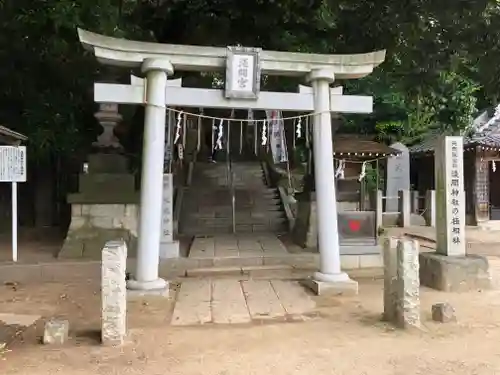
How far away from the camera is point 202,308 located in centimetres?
665

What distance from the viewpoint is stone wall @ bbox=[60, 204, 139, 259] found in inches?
388

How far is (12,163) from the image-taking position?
9570mm

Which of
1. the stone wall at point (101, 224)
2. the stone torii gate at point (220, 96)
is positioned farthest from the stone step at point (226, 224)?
the stone torii gate at point (220, 96)

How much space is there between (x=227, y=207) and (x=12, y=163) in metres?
Result: 6.86

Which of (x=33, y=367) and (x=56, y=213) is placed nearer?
(x=33, y=367)

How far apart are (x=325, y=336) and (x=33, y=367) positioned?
3.05m

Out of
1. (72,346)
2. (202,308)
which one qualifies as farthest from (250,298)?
(72,346)

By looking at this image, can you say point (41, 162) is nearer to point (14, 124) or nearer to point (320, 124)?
point (14, 124)

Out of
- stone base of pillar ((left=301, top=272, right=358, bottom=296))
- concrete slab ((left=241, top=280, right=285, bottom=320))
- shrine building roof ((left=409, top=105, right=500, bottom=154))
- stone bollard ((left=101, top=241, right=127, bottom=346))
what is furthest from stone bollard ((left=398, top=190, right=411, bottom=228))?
stone bollard ((left=101, top=241, right=127, bottom=346))

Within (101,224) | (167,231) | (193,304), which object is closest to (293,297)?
(193,304)

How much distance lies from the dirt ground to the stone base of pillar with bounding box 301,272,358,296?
613 millimetres

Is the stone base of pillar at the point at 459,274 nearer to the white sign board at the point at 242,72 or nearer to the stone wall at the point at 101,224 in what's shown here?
the white sign board at the point at 242,72

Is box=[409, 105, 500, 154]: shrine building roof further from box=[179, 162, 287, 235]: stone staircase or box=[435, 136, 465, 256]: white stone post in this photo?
box=[435, 136, 465, 256]: white stone post

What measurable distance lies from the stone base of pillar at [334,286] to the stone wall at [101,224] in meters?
4.23
